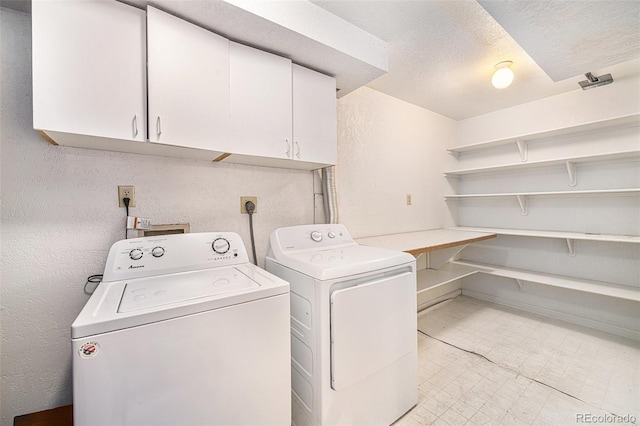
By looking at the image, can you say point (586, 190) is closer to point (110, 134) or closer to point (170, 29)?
point (170, 29)

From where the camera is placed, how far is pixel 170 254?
130cm

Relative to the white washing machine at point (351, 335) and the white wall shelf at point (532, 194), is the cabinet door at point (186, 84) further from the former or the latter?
the white wall shelf at point (532, 194)

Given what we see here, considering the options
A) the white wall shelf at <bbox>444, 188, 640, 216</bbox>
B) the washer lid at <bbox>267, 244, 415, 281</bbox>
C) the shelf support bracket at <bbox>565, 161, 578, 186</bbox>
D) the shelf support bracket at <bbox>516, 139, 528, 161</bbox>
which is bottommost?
the washer lid at <bbox>267, 244, 415, 281</bbox>

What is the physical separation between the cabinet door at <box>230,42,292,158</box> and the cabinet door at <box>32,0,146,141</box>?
0.42 metres

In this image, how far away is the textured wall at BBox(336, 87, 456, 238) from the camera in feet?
7.73

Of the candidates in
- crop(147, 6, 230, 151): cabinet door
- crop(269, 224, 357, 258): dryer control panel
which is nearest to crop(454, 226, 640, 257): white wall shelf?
crop(269, 224, 357, 258): dryer control panel

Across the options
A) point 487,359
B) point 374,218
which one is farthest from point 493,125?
point 487,359

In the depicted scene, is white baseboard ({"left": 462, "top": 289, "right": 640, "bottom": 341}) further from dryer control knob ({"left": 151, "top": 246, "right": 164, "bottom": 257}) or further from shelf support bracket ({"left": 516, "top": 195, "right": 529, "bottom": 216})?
dryer control knob ({"left": 151, "top": 246, "right": 164, "bottom": 257})

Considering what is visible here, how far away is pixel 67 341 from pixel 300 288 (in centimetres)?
115

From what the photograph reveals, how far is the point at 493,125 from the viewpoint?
3.16 metres

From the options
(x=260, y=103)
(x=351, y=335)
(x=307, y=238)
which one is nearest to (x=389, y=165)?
(x=307, y=238)

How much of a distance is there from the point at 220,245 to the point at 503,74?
2.47 meters

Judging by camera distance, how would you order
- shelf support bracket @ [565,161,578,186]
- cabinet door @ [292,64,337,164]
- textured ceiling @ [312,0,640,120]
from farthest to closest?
shelf support bracket @ [565,161,578,186] → cabinet door @ [292,64,337,164] → textured ceiling @ [312,0,640,120]

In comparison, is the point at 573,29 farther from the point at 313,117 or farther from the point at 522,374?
the point at 522,374
